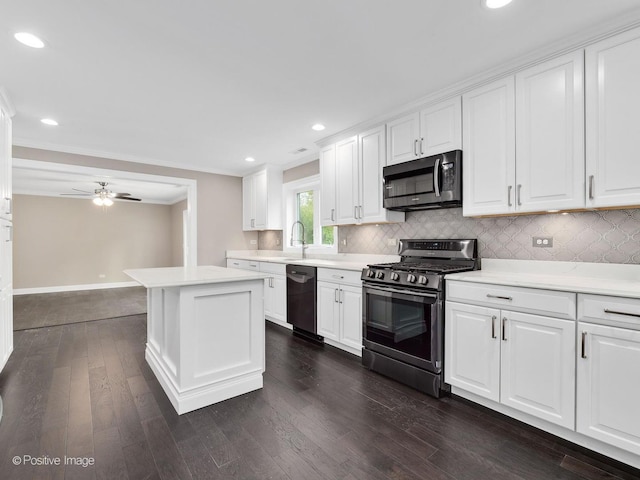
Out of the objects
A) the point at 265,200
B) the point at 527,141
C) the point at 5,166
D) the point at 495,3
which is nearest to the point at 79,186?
the point at 5,166

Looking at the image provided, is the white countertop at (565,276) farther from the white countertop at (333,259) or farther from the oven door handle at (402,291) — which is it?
the white countertop at (333,259)

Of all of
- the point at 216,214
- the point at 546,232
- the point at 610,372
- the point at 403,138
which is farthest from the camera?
the point at 216,214

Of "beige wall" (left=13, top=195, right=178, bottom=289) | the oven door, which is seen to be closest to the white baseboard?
"beige wall" (left=13, top=195, right=178, bottom=289)

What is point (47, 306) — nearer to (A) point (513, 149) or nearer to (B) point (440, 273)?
(B) point (440, 273)

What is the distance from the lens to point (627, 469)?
1653mm

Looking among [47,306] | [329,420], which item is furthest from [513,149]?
[47,306]

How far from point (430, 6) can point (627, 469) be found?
2711 millimetres

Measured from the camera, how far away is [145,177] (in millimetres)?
4836

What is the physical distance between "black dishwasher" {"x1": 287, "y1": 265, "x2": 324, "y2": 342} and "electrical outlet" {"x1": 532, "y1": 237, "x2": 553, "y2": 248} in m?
2.14

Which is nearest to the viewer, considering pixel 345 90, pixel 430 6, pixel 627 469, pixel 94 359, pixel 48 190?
pixel 627 469

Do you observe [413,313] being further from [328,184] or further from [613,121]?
[328,184]

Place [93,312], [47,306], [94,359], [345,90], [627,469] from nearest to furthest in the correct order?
[627,469] → [345,90] → [94,359] → [93,312] → [47,306]

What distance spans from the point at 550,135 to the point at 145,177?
504 cm

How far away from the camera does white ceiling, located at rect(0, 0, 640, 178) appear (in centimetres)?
180
